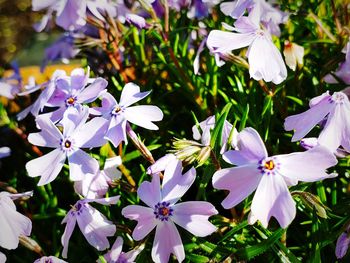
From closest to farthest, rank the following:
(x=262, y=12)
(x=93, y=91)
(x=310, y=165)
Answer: (x=310, y=165), (x=93, y=91), (x=262, y=12)

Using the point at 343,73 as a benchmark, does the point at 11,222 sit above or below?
below

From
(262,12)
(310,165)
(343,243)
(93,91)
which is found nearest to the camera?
(310,165)

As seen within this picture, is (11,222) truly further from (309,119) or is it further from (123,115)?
(309,119)

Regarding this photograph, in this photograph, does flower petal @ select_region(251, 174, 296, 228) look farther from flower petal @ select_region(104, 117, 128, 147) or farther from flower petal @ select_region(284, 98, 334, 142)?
flower petal @ select_region(104, 117, 128, 147)

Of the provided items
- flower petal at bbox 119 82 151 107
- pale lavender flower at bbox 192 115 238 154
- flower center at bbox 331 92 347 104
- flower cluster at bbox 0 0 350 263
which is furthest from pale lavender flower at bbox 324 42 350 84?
flower petal at bbox 119 82 151 107

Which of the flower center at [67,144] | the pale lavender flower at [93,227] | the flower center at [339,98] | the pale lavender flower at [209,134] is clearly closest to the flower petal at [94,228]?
the pale lavender flower at [93,227]

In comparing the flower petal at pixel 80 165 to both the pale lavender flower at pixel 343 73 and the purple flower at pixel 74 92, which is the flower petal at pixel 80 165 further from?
the pale lavender flower at pixel 343 73

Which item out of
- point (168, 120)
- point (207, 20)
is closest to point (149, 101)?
point (168, 120)

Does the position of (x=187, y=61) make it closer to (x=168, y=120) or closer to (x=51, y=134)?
(x=168, y=120)

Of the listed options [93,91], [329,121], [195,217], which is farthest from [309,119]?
[93,91]

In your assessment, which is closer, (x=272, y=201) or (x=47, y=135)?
(x=272, y=201)
